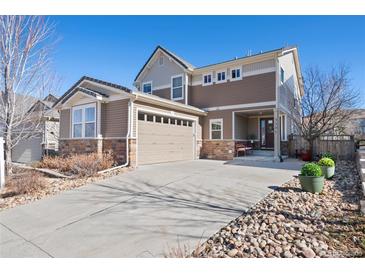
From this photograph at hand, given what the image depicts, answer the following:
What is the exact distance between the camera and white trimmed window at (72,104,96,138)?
10961 mm

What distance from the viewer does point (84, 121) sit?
11.3 metres

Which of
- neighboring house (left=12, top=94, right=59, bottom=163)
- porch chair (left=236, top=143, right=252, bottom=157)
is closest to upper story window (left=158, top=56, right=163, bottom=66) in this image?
neighboring house (left=12, top=94, right=59, bottom=163)

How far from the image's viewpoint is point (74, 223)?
4.15 meters

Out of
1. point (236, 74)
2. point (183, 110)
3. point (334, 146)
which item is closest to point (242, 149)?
point (183, 110)

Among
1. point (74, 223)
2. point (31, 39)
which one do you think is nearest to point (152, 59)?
point (31, 39)

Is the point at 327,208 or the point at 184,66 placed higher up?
the point at 184,66

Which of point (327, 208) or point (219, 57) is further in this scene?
point (219, 57)

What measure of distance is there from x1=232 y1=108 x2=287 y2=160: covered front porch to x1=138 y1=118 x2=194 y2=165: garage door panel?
3.17 m

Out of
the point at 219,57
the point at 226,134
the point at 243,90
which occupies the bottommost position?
the point at 226,134

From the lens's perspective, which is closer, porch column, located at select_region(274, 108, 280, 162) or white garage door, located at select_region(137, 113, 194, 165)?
white garage door, located at select_region(137, 113, 194, 165)

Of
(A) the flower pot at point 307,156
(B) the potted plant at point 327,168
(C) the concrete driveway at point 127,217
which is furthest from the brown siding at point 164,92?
(B) the potted plant at point 327,168

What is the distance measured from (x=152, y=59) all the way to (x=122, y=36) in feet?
23.9

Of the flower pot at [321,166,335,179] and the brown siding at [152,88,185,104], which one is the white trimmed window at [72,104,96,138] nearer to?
Result: the brown siding at [152,88,185,104]
